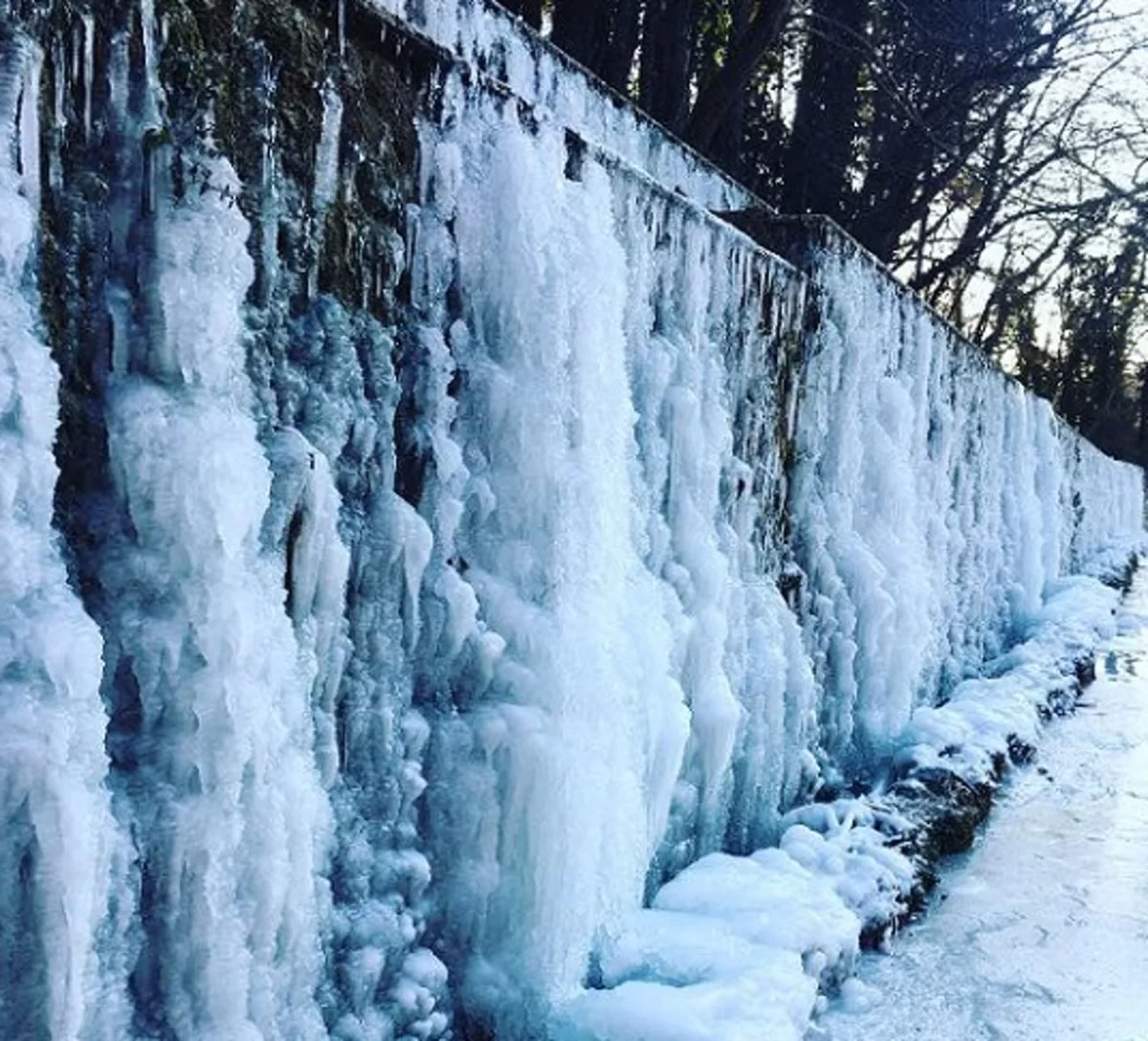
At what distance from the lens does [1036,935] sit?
150 inches

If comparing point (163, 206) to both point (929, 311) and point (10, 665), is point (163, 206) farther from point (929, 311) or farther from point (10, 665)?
point (929, 311)

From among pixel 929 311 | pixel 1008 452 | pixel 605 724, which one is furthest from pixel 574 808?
pixel 1008 452

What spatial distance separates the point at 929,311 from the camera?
6629 mm

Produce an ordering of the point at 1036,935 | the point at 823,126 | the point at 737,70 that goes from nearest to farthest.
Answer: the point at 1036,935 < the point at 737,70 < the point at 823,126

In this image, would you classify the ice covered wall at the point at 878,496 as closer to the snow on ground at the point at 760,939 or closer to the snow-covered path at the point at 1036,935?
the snow on ground at the point at 760,939

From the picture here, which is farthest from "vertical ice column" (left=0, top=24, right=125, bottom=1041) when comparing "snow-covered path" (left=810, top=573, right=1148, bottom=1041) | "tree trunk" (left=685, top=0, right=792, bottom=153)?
"tree trunk" (left=685, top=0, right=792, bottom=153)

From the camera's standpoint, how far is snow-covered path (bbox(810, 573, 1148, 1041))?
3178mm

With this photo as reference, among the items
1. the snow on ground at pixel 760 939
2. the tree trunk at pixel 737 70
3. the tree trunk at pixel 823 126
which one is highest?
the tree trunk at pixel 823 126

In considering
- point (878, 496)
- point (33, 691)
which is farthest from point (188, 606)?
point (878, 496)

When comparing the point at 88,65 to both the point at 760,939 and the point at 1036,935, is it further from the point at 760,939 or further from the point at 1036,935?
the point at 1036,935

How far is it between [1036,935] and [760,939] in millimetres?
1176

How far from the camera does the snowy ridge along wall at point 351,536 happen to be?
5.73ft

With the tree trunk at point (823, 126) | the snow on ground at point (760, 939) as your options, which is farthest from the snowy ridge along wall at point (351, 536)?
the tree trunk at point (823, 126)

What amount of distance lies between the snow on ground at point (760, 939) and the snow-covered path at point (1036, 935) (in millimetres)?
109
